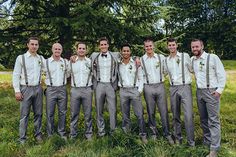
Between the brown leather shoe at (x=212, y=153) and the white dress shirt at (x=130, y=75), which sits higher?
the white dress shirt at (x=130, y=75)

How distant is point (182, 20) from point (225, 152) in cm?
3690

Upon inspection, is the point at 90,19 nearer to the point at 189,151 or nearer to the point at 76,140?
the point at 76,140

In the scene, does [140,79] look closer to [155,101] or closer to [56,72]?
[155,101]

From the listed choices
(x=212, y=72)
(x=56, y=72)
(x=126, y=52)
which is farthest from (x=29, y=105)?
(x=212, y=72)

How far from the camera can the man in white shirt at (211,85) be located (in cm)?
672

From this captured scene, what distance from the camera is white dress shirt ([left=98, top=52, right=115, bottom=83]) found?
760cm

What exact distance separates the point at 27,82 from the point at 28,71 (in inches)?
8.6

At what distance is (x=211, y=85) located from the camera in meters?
6.77

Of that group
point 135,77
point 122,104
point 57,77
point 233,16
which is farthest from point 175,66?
point 233,16

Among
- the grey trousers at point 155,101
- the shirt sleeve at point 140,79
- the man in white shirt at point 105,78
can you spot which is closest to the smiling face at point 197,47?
the grey trousers at point 155,101

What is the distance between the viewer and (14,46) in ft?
36.2

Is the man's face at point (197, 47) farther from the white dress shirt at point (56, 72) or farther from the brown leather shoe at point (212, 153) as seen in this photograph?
the white dress shirt at point (56, 72)

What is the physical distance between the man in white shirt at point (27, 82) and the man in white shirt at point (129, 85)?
65.3 inches

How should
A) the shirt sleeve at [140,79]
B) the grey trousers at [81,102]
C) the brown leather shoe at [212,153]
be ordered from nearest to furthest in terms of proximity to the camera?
1. the brown leather shoe at [212,153]
2. the shirt sleeve at [140,79]
3. the grey trousers at [81,102]
